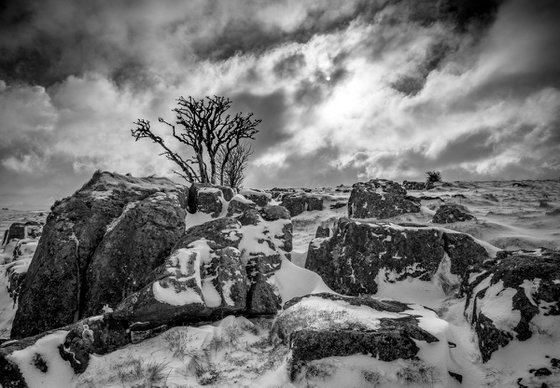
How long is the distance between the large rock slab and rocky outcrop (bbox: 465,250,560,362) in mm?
551

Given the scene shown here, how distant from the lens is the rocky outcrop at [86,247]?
5.88 metres

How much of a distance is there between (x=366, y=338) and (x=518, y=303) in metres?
2.17

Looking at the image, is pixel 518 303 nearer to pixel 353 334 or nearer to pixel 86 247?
pixel 353 334

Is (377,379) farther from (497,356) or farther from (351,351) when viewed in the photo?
(497,356)

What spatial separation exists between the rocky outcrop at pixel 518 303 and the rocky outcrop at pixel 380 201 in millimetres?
7403

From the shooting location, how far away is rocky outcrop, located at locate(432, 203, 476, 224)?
1032 cm

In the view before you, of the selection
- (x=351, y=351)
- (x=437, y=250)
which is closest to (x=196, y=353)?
(x=351, y=351)

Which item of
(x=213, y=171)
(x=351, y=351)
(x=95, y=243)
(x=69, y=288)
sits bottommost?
(x=351, y=351)

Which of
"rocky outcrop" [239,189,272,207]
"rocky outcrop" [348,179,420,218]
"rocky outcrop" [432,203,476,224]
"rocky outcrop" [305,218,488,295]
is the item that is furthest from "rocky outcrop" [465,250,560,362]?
"rocky outcrop" [348,179,420,218]

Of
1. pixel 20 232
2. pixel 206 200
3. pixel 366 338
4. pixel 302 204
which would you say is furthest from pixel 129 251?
pixel 20 232

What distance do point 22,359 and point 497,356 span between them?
6.52 metres

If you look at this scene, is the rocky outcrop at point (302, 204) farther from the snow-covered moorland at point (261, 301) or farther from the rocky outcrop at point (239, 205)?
the snow-covered moorland at point (261, 301)

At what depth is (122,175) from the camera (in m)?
8.57

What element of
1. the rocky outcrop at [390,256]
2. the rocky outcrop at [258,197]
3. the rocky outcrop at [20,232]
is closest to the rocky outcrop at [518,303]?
the rocky outcrop at [390,256]
